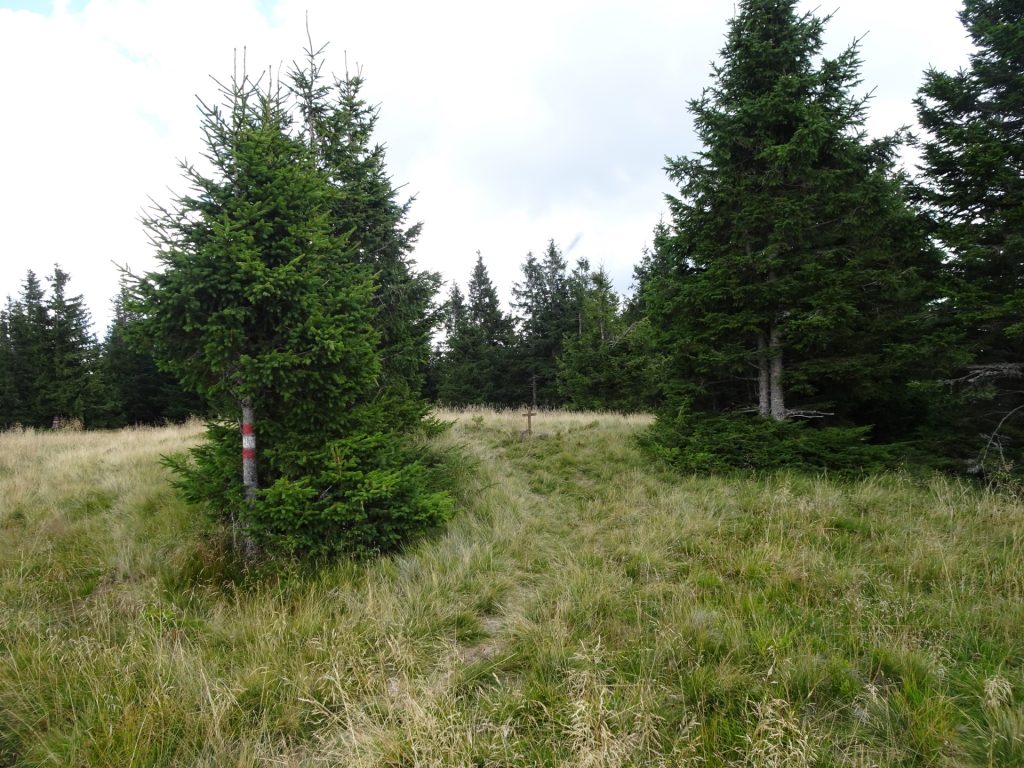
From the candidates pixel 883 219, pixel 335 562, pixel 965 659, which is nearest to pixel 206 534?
pixel 335 562

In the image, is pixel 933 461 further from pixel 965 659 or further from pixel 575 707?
pixel 575 707

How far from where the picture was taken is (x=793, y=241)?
832 centimetres

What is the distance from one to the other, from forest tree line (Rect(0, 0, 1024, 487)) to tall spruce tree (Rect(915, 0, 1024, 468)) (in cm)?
3

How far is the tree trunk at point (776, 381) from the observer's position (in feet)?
27.6

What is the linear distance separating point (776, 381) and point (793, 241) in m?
2.73

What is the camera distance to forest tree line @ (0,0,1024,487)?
7.16 meters

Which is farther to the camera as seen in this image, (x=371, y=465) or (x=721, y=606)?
(x=371, y=465)

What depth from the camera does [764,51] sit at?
8.34m

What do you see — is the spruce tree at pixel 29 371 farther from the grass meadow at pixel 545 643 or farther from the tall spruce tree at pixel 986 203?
the tall spruce tree at pixel 986 203

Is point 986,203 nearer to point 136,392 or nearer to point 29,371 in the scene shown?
point 136,392

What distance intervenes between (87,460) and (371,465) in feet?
31.3

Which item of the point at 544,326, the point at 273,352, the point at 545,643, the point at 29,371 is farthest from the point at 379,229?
the point at 29,371

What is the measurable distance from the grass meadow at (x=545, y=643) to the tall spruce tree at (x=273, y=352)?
0.56m

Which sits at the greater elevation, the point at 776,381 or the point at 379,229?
the point at 379,229
